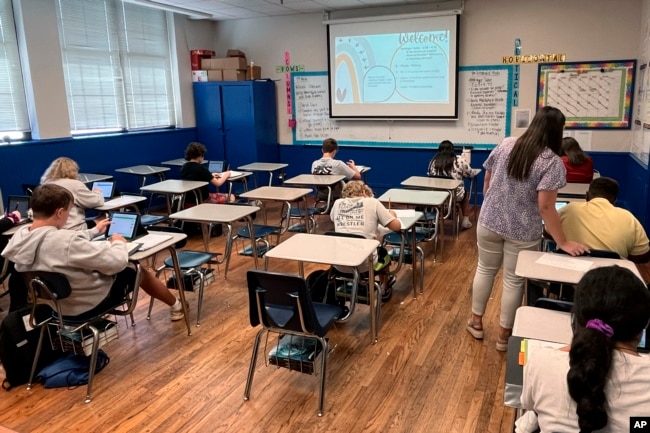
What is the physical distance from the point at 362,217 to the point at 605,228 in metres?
1.42

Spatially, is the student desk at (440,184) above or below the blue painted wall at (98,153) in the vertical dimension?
below

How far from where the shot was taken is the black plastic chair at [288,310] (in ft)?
7.86

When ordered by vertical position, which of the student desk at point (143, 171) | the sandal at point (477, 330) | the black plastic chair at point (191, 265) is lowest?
the sandal at point (477, 330)

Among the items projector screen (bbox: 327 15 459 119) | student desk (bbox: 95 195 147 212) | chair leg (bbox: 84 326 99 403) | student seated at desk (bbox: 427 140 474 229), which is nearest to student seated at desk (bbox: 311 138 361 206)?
student seated at desk (bbox: 427 140 474 229)

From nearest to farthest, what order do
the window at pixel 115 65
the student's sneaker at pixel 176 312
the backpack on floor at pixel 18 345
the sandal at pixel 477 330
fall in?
1. the backpack on floor at pixel 18 345
2. the sandal at pixel 477 330
3. the student's sneaker at pixel 176 312
4. the window at pixel 115 65

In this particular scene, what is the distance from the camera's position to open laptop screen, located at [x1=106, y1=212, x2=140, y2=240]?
3.17m

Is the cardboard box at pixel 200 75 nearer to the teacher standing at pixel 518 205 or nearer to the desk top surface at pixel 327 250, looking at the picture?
the desk top surface at pixel 327 250

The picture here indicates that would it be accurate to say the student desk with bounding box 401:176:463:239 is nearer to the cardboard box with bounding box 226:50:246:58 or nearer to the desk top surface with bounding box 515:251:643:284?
the desk top surface with bounding box 515:251:643:284

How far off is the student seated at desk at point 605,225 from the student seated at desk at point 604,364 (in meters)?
1.55

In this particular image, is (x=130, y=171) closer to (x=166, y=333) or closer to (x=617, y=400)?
(x=166, y=333)

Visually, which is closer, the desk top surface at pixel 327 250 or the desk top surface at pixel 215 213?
the desk top surface at pixel 327 250

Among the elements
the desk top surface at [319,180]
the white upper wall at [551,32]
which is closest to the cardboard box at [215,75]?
the white upper wall at [551,32]

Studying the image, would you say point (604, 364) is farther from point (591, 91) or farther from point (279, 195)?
point (591, 91)

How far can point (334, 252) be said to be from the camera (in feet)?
9.47
